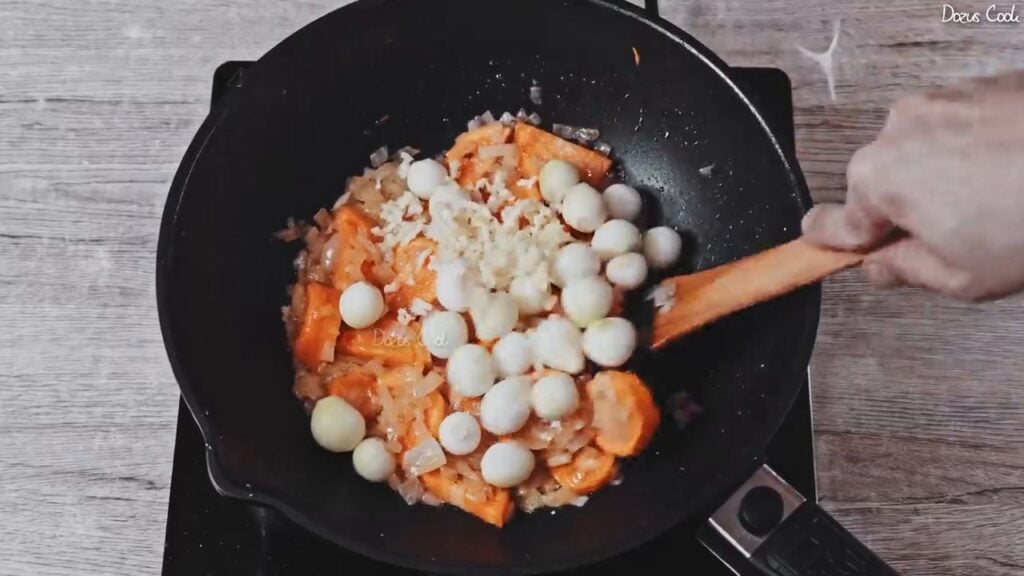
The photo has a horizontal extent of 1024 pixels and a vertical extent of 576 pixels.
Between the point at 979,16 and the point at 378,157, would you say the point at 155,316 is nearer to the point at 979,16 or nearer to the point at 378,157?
the point at 378,157

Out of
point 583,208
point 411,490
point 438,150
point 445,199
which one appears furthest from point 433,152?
point 411,490

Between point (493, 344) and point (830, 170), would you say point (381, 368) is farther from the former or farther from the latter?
point (830, 170)

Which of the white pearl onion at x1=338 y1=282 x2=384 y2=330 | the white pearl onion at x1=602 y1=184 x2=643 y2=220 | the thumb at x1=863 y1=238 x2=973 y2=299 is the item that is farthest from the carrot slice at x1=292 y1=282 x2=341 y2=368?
the thumb at x1=863 y1=238 x2=973 y2=299

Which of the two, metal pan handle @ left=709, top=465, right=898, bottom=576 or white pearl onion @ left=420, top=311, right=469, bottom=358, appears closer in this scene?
metal pan handle @ left=709, top=465, right=898, bottom=576

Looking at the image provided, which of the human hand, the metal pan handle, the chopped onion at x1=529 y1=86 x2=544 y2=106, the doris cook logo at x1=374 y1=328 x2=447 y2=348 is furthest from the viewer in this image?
the chopped onion at x1=529 y1=86 x2=544 y2=106

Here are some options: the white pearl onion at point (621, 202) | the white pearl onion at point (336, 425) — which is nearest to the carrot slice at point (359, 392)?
the white pearl onion at point (336, 425)

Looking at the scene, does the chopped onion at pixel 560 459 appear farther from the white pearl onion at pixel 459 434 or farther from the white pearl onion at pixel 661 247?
the white pearl onion at pixel 661 247

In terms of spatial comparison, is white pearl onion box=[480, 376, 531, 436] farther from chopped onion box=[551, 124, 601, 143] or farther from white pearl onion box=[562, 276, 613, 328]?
chopped onion box=[551, 124, 601, 143]
